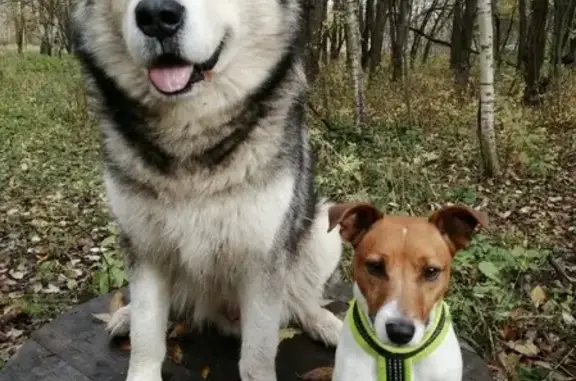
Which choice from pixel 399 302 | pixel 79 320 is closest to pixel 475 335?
pixel 399 302

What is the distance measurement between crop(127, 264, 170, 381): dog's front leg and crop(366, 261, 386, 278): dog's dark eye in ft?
3.05

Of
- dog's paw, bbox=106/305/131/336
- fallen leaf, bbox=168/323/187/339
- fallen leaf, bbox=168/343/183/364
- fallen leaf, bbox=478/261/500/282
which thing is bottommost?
fallen leaf, bbox=478/261/500/282

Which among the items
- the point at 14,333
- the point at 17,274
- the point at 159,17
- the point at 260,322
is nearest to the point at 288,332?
the point at 260,322

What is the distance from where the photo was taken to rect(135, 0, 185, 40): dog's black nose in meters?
1.94

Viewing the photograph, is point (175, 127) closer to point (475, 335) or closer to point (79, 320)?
point (79, 320)

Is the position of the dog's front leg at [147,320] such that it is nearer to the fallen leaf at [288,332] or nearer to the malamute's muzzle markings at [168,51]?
the fallen leaf at [288,332]

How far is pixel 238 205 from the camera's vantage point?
235 cm

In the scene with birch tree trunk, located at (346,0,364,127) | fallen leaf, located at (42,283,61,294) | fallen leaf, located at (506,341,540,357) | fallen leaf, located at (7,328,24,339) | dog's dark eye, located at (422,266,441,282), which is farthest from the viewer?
birch tree trunk, located at (346,0,364,127)

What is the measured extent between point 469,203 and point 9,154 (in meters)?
5.31

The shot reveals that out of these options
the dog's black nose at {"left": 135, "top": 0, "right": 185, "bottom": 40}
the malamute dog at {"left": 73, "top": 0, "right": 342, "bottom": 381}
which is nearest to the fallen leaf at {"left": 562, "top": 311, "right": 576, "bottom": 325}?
the malamute dog at {"left": 73, "top": 0, "right": 342, "bottom": 381}

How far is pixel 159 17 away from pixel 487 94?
4977 mm

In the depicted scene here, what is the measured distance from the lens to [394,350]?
2061 mm

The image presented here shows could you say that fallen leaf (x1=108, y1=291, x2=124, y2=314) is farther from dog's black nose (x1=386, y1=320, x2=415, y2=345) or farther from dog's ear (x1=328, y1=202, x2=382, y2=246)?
dog's black nose (x1=386, y1=320, x2=415, y2=345)

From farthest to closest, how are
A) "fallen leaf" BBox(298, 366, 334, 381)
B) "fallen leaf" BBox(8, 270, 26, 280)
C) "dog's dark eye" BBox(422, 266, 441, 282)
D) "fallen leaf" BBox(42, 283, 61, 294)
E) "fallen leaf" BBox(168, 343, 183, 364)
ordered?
"fallen leaf" BBox(8, 270, 26, 280)
"fallen leaf" BBox(42, 283, 61, 294)
"fallen leaf" BBox(168, 343, 183, 364)
"fallen leaf" BBox(298, 366, 334, 381)
"dog's dark eye" BBox(422, 266, 441, 282)
